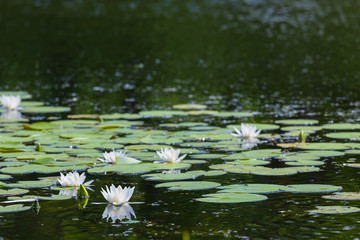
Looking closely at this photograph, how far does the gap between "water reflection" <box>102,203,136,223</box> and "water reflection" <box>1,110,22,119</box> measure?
4149 mm

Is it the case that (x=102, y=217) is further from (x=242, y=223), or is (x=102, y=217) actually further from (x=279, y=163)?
(x=279, y=163)

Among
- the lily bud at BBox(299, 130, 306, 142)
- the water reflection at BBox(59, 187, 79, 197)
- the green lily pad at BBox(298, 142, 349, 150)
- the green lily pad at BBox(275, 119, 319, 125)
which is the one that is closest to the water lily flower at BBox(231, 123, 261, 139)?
the lily bud at BBox(299, 130, 306, 142)

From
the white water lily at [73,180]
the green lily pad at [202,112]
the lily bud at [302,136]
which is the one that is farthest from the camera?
the green lily pad at [202,112]

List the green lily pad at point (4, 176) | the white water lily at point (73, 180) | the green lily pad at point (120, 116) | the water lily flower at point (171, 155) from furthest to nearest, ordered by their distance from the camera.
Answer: the green lily pad at point (120, 116)
the water lily flower at point (171, 155)
the green lily pad at point (4, 176)
the white water lily at point (73, 180)

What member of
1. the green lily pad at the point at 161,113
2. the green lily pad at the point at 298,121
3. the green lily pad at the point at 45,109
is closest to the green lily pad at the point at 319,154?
the green lily pad at the point at 298,121

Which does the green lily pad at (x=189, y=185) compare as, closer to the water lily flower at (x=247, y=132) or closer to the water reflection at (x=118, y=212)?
the water reflection at (x=118, y=212)

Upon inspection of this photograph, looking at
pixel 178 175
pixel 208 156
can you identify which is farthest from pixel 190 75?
pixel 178 175

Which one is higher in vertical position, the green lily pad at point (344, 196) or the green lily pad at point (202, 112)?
the green lily pad at point (202, 112)

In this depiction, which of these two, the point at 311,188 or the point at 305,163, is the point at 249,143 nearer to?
the point at 305,163

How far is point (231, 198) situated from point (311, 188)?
0.64 meters

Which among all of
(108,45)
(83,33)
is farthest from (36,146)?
(83,33)

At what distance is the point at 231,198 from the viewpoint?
4.32 meters

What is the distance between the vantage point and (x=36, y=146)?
6.08m

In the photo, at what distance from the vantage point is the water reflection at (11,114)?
813cm
